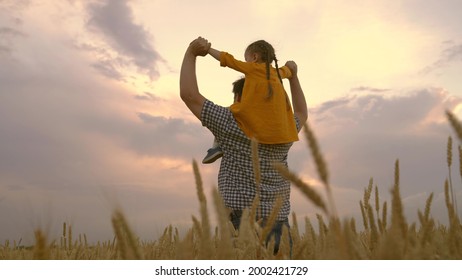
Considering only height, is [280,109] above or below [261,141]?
above

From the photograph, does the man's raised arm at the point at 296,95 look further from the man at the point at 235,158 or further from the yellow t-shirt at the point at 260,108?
the man at the point at 235,158

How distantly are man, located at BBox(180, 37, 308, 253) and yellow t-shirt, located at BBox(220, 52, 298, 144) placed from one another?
6 cm

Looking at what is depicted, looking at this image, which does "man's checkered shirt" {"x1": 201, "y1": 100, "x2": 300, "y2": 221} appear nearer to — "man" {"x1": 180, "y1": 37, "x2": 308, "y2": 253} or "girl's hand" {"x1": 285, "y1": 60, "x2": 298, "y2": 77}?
"man" {"x1": 180, "y1": 37, "x2": 308, "y2": 253}

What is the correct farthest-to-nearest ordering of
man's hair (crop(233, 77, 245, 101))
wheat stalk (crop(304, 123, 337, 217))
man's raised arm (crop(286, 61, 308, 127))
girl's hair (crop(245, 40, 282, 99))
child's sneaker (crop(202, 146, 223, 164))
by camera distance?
man's raised arm (crop(286, 61, 308, 127)) < man's hair (crop(233, 77, 245, 101)) < girl's hair (crop(245, 40, 282, 99)) < child's sneaker (crop(202, 146, 223, 164)) < wheat stalk (crop(304, 123, 337, 217))

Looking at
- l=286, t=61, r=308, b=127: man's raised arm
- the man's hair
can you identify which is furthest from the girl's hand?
the man's hair

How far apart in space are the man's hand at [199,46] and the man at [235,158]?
0.07 meters

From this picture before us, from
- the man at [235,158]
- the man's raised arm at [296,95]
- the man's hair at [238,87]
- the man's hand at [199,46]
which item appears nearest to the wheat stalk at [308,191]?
the man at [235,158]

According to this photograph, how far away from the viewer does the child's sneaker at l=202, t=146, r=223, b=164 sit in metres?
2.95

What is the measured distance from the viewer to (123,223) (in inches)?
26.6

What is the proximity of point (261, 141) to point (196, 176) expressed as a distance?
196 centimetres

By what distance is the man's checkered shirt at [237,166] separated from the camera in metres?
2.77
